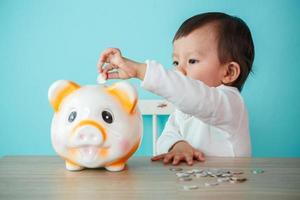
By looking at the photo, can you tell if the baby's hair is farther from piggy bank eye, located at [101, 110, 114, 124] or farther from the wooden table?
piggy bank eye, located at [101, 110, 114, 124]

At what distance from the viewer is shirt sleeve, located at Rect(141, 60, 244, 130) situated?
0.69 m

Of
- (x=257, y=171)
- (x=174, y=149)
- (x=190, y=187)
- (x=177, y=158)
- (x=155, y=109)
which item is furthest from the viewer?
(x=155, y=109)

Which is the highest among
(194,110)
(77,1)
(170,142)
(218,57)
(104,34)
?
(77,1)

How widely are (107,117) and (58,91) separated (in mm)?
102

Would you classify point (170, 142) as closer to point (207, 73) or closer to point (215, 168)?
point (207, 73)

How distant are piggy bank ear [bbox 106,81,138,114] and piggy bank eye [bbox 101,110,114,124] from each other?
0.03 m

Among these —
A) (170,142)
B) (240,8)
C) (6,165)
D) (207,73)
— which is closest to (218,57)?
(207,73)

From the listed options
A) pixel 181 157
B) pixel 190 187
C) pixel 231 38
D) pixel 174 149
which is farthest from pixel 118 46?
pixel 190 187

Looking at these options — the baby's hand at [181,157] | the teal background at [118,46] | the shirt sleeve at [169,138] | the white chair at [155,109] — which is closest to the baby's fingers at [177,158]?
the baby's hand at [181,157]

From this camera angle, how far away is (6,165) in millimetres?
706

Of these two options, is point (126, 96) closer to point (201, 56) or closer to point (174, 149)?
point (174, 149)

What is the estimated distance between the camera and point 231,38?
3.56ft

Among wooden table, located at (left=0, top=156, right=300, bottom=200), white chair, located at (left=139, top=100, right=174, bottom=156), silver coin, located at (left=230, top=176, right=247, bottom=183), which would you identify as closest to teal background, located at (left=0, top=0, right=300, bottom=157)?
white chair, located at (left=139, top=100, right=174, bottom=156)

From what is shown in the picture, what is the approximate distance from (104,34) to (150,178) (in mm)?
1334
